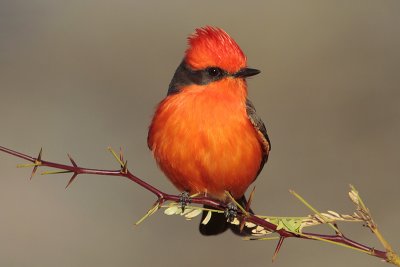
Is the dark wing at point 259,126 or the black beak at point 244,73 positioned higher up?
the black beak at point 244,73

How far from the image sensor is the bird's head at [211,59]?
4039mm

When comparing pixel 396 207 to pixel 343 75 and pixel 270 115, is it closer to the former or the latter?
pixel 270 115

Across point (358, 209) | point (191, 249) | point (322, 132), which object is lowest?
point (191, 249)

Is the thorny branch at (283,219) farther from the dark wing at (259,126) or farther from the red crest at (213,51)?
the dark wing at (259,126)

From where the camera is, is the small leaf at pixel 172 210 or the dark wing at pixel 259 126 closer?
the small leaf at pixel 172 210

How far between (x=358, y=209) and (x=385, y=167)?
21.3 ft

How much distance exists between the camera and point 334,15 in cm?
1130

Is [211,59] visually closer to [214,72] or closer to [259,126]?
[214,72]

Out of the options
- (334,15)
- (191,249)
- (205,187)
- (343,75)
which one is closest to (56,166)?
(205,187)

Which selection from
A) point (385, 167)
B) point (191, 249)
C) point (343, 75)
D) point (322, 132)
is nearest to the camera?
point (191, 249)

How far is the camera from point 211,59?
4.22 m

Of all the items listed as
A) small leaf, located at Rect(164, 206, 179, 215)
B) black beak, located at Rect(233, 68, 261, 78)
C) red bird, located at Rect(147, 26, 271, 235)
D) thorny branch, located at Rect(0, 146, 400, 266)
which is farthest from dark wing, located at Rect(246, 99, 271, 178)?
small leaf, located at Rect(164, 206, 179, 215)

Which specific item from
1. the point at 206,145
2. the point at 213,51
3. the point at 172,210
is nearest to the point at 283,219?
the point at 172,210

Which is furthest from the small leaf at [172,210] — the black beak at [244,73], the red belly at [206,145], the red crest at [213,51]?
the black beak at [244,73]
